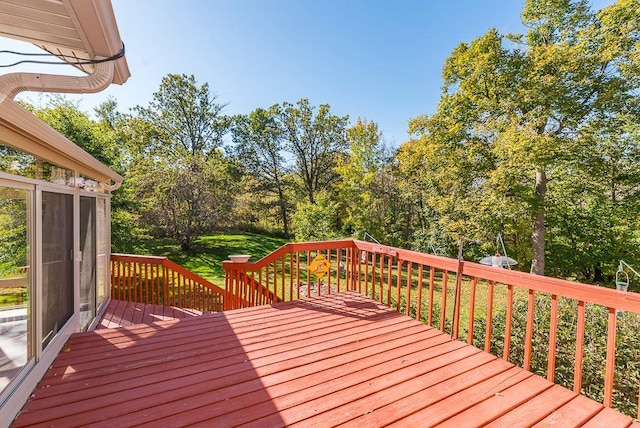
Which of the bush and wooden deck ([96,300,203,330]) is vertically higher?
the bush

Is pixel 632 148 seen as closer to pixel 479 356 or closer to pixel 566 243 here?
pixel 566 243

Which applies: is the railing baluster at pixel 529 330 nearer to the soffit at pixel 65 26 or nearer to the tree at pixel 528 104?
the soffit at pixel 65 26

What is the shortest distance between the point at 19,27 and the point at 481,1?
9.77 m

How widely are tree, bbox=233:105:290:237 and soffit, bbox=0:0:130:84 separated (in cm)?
1600

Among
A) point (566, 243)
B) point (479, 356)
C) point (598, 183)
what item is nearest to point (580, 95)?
point (598, 183)

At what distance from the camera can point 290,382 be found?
7.21 ft

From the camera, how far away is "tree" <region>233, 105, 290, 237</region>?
1839cm

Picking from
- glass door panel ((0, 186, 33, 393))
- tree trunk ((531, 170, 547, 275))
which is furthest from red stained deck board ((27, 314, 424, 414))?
tree trunk ((531, 170, 547, 275))

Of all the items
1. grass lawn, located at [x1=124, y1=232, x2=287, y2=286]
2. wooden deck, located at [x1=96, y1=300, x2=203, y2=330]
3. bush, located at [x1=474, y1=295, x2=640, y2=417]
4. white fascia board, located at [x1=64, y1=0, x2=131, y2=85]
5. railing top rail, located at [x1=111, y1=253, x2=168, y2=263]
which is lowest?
grass lawn, located at [x1=124, y1=232, x2=287, y2=286]

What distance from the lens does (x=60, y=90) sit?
9.32ft

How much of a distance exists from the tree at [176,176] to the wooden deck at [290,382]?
8.51 meters

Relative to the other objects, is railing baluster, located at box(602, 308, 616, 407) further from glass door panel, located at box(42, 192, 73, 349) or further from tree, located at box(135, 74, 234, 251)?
tree, located at box(135, 74, 234, 251)

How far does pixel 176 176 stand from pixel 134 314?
792cm

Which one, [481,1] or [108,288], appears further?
[481,1]
